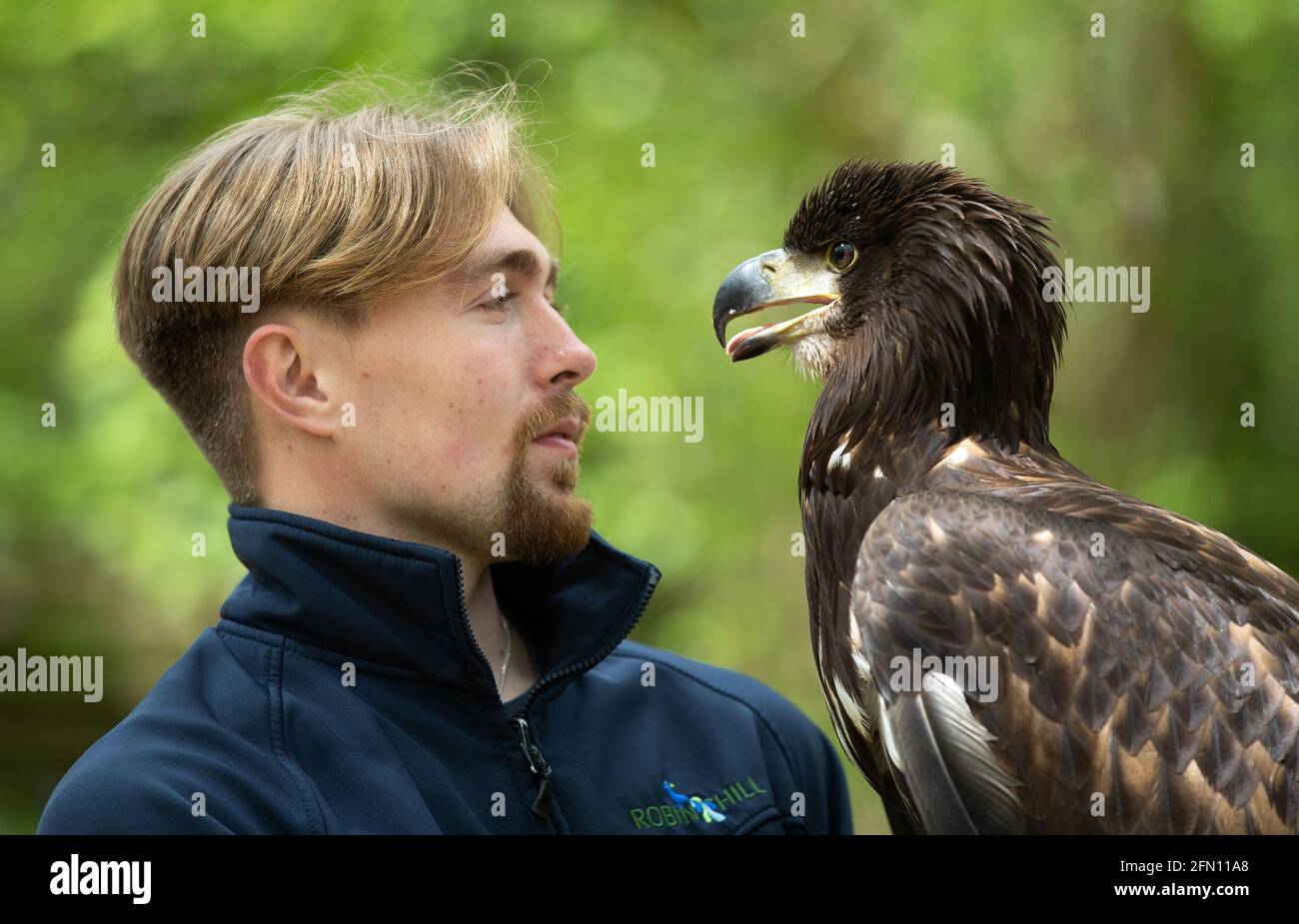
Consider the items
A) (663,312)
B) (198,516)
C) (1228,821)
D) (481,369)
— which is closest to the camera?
(1228,821)

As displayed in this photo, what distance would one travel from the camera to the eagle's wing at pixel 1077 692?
1874mm

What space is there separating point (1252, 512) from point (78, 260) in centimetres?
446

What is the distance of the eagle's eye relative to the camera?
7.90 feet

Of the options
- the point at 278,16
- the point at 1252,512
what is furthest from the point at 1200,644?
the point at 278,16

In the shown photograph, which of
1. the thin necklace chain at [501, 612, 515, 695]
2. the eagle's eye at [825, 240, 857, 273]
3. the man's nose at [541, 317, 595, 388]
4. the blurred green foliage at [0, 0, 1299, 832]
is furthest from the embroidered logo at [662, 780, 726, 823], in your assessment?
the blurred green foliage at [0, 0, 1299, 832]

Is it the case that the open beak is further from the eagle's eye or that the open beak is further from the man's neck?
the man's neck

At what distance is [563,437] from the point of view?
2.29 m

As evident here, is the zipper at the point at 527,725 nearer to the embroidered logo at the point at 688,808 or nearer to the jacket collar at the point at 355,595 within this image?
the jacket collar at the point at 355,595

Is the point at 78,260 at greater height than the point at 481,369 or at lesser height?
greater

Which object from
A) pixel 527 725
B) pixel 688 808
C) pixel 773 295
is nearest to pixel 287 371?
pixel 527 725

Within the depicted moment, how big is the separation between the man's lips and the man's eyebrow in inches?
11.5

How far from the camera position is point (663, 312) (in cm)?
461
